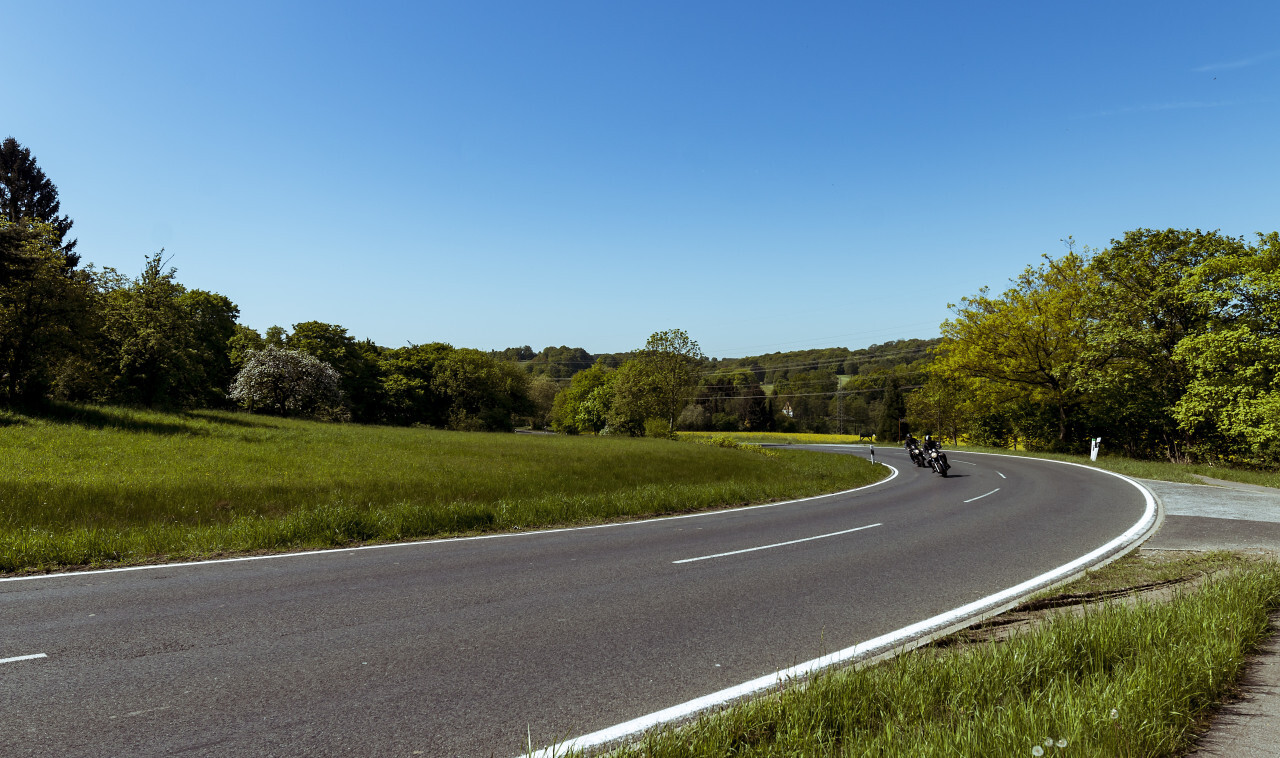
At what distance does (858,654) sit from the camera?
5164mm

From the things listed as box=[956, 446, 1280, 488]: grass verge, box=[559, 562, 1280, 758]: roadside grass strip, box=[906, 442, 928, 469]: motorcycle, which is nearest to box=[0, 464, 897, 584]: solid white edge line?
box=[559, 562, 1280, 758]: roadside grass strip

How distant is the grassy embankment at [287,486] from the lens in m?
9.88

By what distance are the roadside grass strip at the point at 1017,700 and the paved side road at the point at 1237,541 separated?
0.36 ft

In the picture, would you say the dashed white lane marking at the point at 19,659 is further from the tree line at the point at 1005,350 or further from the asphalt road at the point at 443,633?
the tree line at the point at 1005,350

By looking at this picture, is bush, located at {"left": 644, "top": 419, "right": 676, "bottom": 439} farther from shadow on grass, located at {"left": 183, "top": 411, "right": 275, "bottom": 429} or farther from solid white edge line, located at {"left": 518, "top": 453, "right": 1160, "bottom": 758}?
solid white edge line, located at {"left": 518, "top": 453, "right": 1160, "bottom": 758}

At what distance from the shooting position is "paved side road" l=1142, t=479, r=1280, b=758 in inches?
139

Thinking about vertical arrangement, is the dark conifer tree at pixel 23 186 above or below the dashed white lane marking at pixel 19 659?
above

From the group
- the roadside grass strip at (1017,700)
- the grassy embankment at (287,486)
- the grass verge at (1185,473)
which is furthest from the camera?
the grass verge at (1185,473)

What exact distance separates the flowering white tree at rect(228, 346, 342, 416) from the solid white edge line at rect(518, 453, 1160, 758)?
51.8 metres

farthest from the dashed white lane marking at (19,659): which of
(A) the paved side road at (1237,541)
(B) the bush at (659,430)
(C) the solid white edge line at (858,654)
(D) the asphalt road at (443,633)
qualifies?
(B) the bush at (659,430)

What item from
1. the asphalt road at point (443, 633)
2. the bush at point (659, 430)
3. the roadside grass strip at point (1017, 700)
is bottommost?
the bush at point (659, 430)

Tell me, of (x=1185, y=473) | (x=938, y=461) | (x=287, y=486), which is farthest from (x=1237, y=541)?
(x=287, y=486)

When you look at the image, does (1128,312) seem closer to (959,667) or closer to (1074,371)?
(1074,371)

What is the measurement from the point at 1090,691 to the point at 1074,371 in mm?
39760
